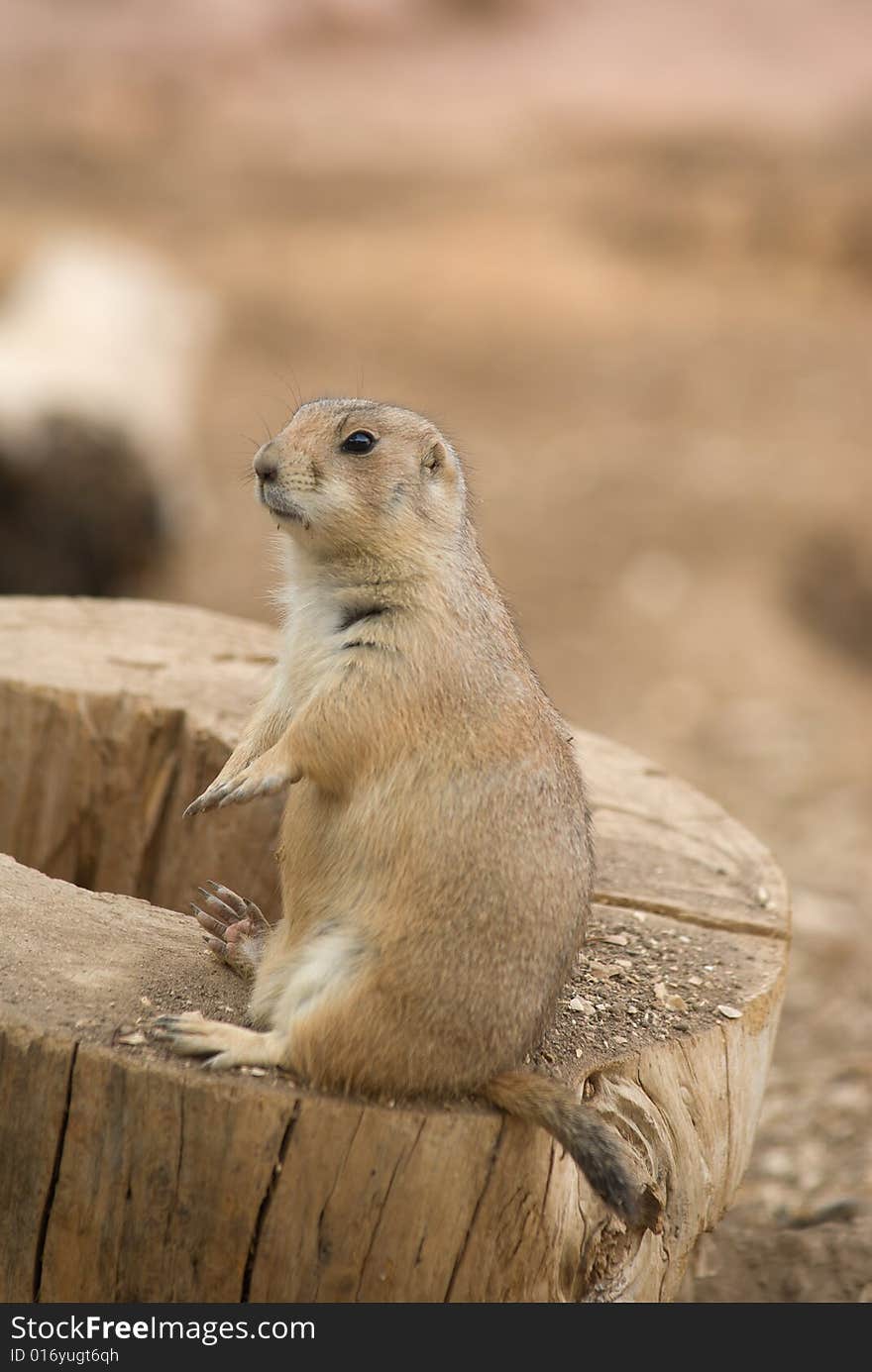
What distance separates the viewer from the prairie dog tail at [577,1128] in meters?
2.32

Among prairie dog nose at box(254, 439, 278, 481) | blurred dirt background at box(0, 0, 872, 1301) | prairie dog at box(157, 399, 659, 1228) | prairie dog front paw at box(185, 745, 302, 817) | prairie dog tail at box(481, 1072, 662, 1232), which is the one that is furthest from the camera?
blurred dirt background at box(0, 0, 872, 1301)

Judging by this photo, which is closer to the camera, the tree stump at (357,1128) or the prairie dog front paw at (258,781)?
the tree stump at (357,1128)

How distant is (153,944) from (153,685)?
3.97 feet

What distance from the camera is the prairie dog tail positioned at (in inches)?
91.4

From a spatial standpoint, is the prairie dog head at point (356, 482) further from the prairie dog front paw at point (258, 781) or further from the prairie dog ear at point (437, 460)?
the prairie dog front paw at point (258, 781)

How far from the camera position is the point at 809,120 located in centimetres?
1580

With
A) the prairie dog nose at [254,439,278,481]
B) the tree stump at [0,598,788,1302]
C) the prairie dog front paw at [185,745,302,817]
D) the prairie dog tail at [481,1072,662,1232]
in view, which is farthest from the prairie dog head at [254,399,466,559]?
the prairie dog tail at [481,1072,662,1232]

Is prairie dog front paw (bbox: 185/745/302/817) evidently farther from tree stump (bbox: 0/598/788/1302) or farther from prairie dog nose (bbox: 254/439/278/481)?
prairie dog nose (bbox: 254/439/278/481)

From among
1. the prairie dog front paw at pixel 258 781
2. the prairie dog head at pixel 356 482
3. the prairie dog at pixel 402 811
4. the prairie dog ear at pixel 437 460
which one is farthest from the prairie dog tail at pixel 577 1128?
the prairie dog ear at pixel 437 460

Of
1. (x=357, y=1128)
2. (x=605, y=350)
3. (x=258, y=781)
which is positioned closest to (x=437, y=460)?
(x=258, y=781)

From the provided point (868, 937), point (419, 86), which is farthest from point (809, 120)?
point (868, 937)

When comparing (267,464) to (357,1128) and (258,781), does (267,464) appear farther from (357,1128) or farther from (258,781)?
(357,1128)

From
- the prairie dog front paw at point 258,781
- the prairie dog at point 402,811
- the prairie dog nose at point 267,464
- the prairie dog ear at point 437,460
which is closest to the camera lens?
the prairie dog at point 402,811

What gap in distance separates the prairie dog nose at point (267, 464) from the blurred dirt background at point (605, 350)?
838mm
